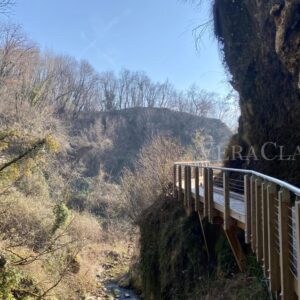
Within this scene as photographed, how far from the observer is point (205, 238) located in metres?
8.05

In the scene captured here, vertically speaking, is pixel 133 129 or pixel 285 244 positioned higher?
pixel 133 129

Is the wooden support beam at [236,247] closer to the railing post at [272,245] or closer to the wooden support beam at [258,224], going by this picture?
the wooden support beam at [258,224]

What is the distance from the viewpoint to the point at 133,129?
47938 millimetres

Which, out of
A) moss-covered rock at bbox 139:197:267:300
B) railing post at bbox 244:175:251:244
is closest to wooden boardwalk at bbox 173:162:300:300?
railing post at bbox 244:175:251:244

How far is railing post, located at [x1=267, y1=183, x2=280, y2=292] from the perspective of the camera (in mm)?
3443

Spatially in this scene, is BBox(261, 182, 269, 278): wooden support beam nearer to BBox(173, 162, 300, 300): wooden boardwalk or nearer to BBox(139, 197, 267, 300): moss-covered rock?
BBox(173, 162, 300, 300): wooden boardwalk

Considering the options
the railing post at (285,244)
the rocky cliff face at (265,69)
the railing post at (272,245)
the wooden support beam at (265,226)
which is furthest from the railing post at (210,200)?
the railing post at (285,244)

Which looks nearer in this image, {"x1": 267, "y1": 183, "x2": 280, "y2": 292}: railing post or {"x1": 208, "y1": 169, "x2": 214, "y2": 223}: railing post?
{"x1": 267, "y1": 183, "x2": 280, "y2": 292}: railing post

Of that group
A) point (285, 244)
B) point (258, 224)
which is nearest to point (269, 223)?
point (285, 244)

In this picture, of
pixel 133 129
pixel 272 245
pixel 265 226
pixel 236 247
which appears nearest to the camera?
pixel 272 245

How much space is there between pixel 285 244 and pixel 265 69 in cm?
638

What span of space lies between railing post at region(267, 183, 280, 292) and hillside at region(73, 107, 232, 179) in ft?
114

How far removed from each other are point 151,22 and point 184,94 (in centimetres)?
2595

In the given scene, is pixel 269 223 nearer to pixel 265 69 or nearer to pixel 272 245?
pixel 272 245
